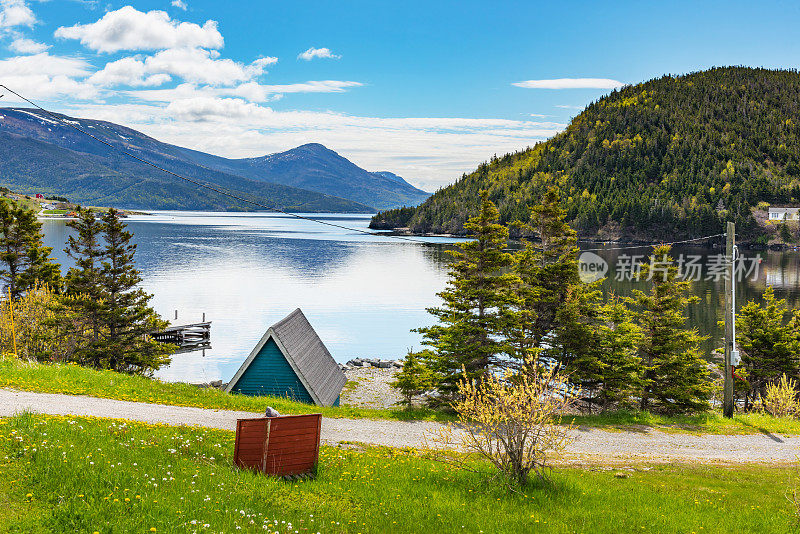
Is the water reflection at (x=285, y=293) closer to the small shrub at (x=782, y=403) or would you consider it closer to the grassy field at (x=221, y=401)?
the grassy field at (x=221, y=401)

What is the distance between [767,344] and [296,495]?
35.4 meters

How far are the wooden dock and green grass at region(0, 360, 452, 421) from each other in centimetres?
3305

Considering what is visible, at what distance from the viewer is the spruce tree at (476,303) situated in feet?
90.0

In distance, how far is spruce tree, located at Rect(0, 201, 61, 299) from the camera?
1678 inches

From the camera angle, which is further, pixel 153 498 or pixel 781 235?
pixel 781 235

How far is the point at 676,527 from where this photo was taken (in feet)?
35.6

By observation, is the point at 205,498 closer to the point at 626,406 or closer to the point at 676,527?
the point at 676,527

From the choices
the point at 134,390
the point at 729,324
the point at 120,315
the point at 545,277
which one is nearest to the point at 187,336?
the point at 120,315

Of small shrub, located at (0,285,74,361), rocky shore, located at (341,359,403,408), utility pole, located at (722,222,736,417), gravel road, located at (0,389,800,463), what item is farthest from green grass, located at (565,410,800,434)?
small shrub, located at (0,285,74,361)

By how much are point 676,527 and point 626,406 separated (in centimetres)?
2066

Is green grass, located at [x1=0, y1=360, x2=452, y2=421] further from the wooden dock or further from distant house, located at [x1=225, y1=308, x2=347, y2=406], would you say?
the wooden dock

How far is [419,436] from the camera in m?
20.4

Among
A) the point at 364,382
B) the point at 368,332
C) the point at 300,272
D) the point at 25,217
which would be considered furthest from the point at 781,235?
the point at 25,217

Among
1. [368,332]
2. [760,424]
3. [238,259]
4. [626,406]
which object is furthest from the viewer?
[238,259]
